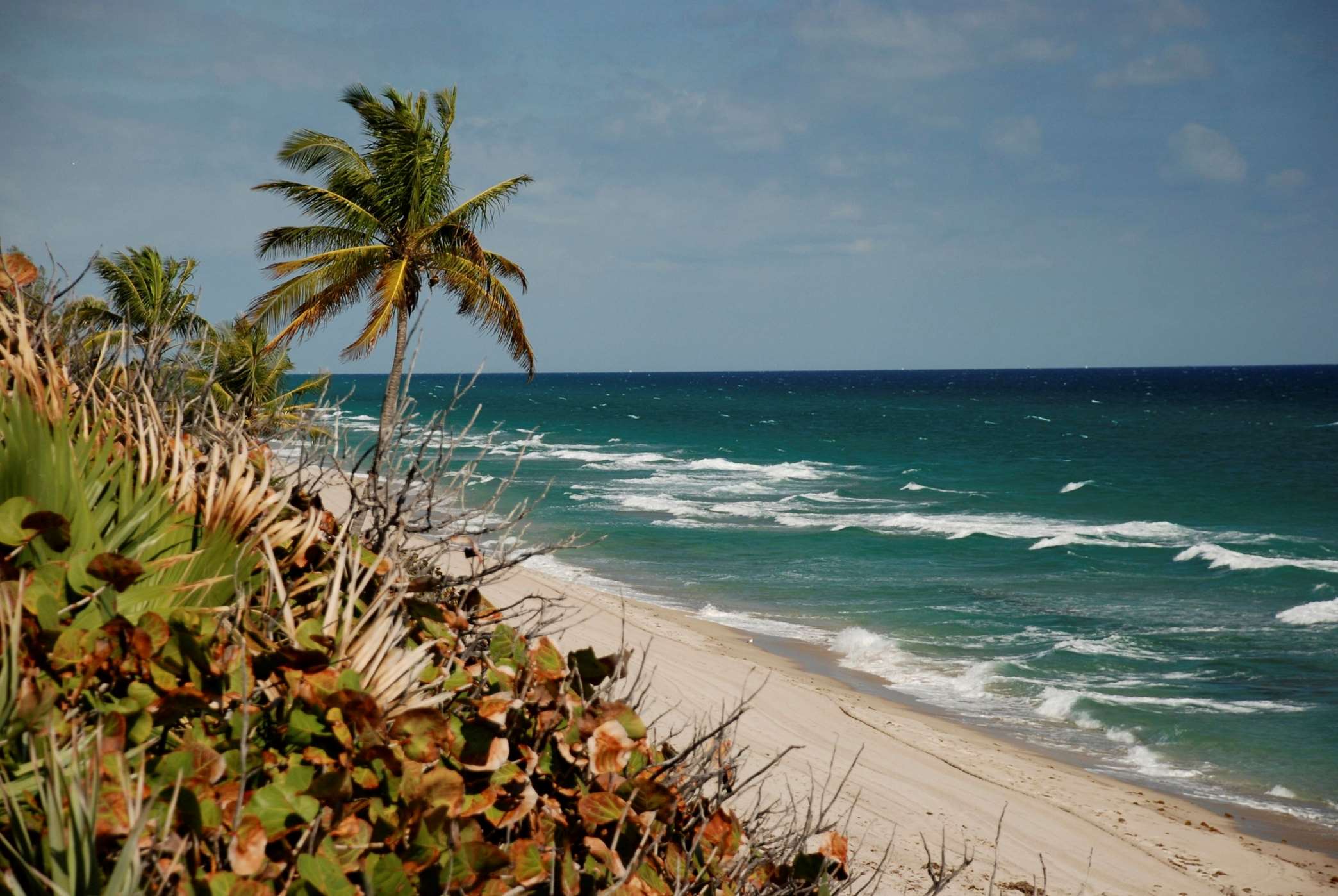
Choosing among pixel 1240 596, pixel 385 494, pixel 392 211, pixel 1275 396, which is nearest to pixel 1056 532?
pixel 1240 596

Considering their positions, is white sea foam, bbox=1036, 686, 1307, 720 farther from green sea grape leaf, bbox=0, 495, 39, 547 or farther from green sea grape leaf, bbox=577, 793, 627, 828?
green sea grape leaf, bbox=0, 495, 39, 547

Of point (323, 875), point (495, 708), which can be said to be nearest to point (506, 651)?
point (495, 708)

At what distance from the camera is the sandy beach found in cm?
839

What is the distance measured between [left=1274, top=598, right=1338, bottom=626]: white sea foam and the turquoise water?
0.07 metres

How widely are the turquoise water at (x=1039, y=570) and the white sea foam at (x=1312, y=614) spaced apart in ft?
0.23

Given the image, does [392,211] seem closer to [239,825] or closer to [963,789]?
[963,789]

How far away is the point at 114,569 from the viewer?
1.81 m

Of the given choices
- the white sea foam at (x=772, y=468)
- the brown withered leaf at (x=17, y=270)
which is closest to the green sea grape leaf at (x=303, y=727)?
the brown withered leaf at (x=17, y=270)

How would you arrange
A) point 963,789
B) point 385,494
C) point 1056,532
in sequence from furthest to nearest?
point 1056,532
point 963,789
point 385,494

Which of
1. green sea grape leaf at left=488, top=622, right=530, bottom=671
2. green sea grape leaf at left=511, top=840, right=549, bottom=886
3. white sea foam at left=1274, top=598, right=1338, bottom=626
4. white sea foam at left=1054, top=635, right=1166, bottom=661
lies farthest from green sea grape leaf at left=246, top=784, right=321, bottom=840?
white sea foam at left=1274, top=598, right=1338, bottom=626

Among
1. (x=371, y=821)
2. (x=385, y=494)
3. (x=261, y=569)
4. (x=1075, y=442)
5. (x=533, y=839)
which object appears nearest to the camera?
(x=371, y=821)

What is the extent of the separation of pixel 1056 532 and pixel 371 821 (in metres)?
31.1

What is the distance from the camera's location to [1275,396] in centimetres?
11081

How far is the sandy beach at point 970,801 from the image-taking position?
27.5ft
